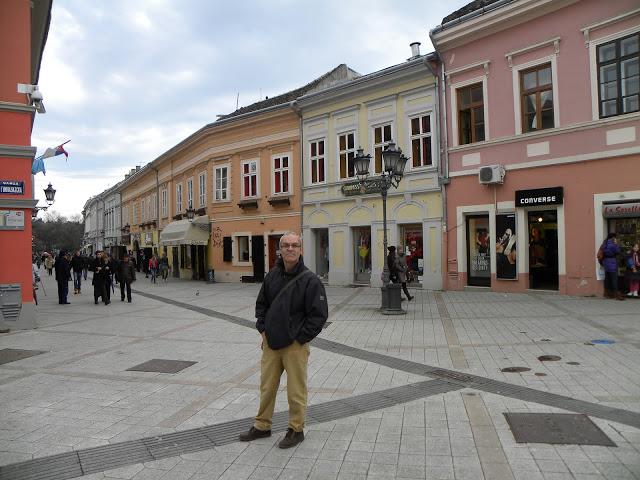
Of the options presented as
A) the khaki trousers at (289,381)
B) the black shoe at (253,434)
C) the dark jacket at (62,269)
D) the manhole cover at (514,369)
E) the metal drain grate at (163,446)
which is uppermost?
the dark jacket at (62,269)

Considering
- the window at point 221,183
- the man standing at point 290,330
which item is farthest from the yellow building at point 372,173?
the man standing at point 290,330

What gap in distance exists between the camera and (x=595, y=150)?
13.6 meters

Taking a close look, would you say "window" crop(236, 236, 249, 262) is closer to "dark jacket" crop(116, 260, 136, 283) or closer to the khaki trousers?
"dark jacket" crop(116, 260, 136, 283)

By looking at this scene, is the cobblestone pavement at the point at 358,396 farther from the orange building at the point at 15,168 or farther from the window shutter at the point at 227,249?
the window shutter at the point at 227,249

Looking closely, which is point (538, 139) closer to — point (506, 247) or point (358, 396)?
point (506, 247)

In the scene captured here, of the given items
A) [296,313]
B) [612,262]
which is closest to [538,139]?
Answer: [612,262]

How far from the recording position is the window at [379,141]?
1912 cm

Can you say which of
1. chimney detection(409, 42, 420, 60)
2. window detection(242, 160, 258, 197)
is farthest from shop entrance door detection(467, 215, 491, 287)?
window detection(242, 160, 258, 197)

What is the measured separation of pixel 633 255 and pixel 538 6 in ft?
24.7

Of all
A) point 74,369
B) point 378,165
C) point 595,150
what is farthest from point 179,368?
point 378,165

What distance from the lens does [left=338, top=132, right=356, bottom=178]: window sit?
20.2m

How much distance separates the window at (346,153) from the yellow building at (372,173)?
4 cm

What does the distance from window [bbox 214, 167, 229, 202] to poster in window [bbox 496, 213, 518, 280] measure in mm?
15014

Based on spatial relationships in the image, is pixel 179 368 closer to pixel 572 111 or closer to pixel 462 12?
pixel 572 111
